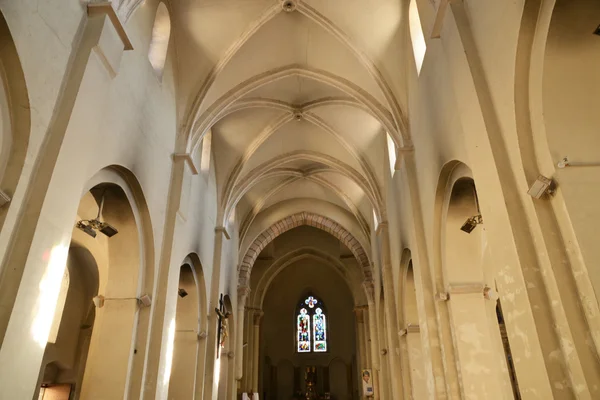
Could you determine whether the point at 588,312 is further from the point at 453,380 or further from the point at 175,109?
the point at 175,109

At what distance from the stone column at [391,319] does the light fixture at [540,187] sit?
832 centimetres

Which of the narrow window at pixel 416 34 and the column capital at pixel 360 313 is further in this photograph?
the column capital at pixel 360 313

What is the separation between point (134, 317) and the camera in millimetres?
7801

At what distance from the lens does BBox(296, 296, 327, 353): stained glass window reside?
2473cm

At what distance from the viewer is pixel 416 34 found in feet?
30.2

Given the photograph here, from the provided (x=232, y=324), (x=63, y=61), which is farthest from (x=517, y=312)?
(x=232, y=324)

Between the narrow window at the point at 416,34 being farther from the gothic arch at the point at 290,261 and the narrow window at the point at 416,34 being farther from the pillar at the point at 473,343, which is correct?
the gothic arch at the point at 290,261

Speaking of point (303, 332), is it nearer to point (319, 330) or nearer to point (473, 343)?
point (319, 330)

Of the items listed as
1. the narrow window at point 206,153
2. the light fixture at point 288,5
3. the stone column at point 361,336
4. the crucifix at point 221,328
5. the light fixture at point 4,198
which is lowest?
the light fixture at point 4,198

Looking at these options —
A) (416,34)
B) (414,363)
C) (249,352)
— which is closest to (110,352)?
(414,363)

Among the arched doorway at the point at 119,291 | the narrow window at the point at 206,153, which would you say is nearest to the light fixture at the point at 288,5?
the narrow window at the point at 206,153

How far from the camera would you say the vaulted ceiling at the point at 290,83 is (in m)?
9.95

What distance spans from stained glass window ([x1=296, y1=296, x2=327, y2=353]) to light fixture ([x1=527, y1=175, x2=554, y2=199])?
21729 millimetres

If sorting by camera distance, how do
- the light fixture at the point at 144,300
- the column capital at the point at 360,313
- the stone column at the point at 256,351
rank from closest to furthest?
the light fixture at the point at 144,300
the stone column at the point at 256,351
the column capital at the point at 360,313
